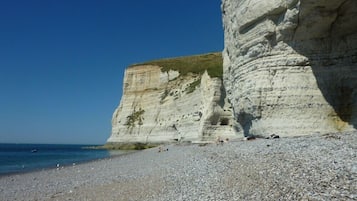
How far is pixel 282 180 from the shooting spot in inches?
320

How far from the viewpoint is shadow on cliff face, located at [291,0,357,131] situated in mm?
19828

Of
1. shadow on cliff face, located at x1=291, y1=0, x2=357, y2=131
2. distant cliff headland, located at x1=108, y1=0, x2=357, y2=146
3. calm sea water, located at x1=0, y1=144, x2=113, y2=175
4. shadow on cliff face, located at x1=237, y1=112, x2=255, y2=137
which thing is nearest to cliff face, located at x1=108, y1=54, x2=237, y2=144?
calm sea water, located at x1=0, y1=144, x2=113, y2=175

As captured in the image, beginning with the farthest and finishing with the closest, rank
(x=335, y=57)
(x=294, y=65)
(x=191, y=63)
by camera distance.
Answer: (x=191, y=63) → (x=294, y=65) → (x=335, y=57)

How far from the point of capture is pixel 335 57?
20531mm

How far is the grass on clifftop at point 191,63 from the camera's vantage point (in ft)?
196

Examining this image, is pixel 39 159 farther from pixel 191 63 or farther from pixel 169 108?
pixel 191 63

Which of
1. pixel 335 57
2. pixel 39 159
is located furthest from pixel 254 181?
pixel 39 159

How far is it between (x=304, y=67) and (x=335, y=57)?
1.79 metres

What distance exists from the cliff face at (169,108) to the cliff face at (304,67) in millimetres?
17630

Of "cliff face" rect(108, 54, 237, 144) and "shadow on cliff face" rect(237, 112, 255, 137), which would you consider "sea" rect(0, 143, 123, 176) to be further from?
"shadow on cliff face" rect(237, 112, 255, 137)

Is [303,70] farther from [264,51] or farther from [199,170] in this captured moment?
[199,170]

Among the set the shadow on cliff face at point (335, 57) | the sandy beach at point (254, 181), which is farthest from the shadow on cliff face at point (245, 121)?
the sandy beach at point (254, 181)

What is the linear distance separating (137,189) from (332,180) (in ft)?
18.1

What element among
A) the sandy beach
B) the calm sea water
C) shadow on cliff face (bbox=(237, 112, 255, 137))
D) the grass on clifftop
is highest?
the grass on clifftop
